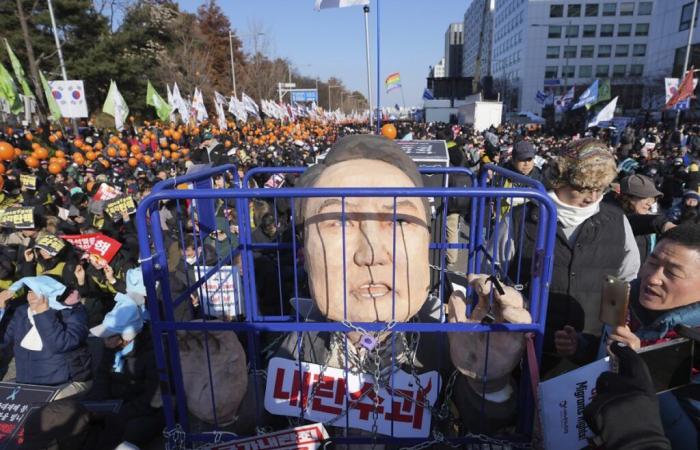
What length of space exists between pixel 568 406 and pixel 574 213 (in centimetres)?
137

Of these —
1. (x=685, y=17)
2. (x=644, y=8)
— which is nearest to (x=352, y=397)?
(x=685, y=17)

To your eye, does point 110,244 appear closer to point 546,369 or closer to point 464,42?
point 546,369

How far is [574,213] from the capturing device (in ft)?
8.50

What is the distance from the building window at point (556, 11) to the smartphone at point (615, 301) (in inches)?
3135

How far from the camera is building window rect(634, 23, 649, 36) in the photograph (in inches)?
2557

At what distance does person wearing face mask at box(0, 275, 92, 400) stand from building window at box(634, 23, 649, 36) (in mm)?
83556

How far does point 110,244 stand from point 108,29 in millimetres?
36358

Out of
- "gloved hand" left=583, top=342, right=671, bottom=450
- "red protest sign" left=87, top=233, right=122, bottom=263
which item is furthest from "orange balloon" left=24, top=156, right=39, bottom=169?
"gloved hand" left=583, top=342, right=671, bottom=450

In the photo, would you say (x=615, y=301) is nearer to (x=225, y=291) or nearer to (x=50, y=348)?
(x=225, y=291)

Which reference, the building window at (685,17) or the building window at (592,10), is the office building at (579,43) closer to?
the building window at (592,10)

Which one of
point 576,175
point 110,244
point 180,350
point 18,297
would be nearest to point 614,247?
point 576,175

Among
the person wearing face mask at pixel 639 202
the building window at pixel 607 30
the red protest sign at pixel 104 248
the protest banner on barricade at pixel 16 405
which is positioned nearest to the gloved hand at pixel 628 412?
the person wearing face mask at pixel 639 202

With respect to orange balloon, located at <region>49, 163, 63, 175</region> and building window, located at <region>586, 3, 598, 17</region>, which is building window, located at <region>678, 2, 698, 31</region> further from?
orange balloon, located at <region>49, 163, 63, 175</region>

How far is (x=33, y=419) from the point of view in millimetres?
2496
